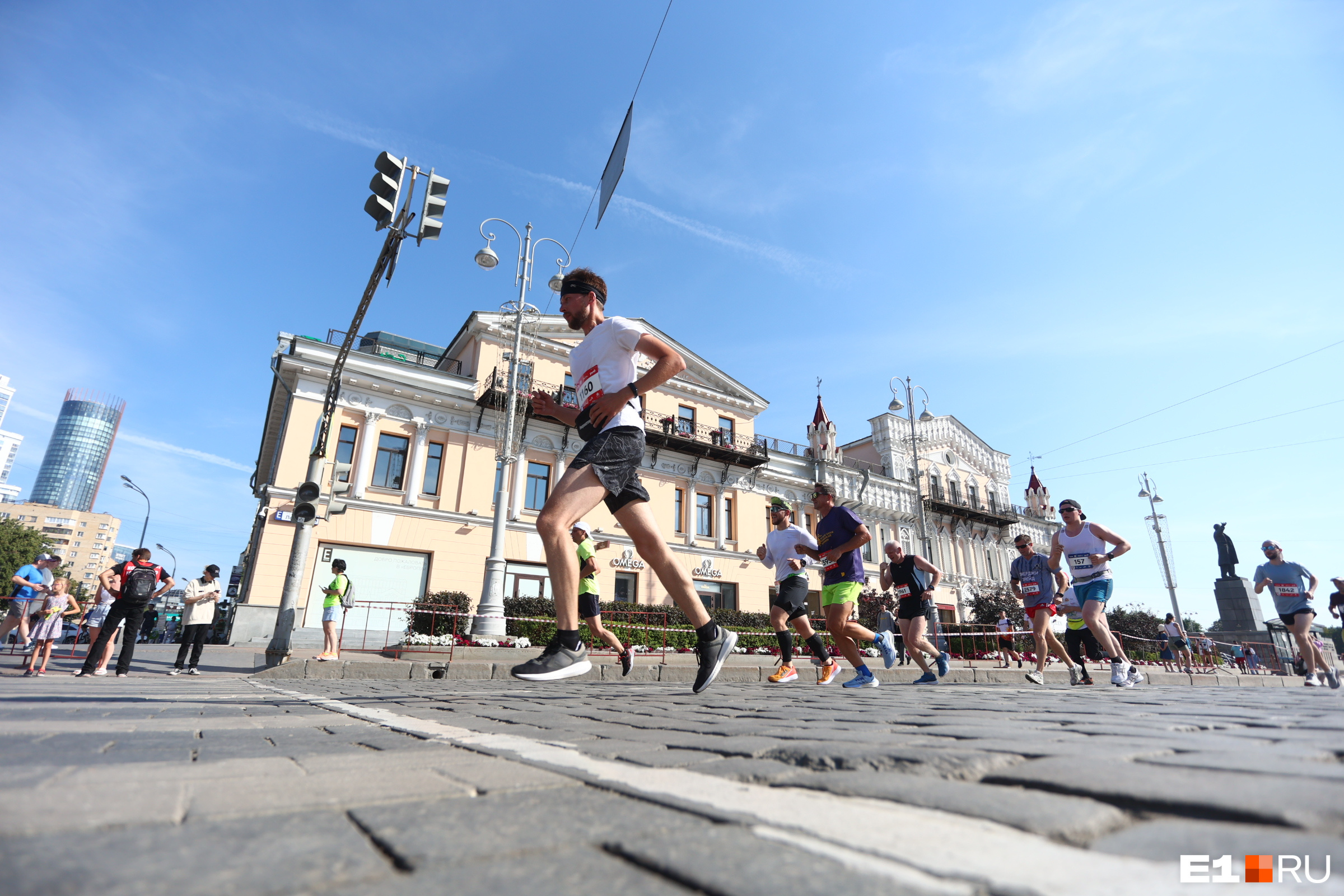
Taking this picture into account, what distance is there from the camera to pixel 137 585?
25.6ft

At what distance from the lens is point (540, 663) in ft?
10.4

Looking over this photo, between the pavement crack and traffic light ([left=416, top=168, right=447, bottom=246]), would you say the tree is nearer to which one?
traffic light ([left=416, top=168, right=447, bottom=246])

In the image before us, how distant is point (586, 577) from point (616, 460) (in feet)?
16.4

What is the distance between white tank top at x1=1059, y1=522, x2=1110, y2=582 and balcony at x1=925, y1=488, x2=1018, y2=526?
26352mm

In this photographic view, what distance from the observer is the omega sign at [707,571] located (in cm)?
2492

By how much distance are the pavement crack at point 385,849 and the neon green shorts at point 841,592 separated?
5683mm

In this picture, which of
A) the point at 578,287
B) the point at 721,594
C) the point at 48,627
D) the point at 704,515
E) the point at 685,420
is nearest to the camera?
the point at 578,287

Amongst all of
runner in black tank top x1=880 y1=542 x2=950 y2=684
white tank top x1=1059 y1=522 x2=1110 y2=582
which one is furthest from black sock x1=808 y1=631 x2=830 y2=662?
white tank top x1=1059 y1=522 x2=1110 y2=582

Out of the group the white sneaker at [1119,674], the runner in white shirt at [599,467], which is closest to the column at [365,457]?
the runner in white shirt at [599,467]

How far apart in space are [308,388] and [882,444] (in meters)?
26.7

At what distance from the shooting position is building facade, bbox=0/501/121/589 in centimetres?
12731

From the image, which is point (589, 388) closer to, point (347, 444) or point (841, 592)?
point (841, 592)

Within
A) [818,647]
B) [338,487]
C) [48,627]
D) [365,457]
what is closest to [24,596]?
[48,627]

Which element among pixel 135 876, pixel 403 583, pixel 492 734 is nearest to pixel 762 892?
pixel 135 876
